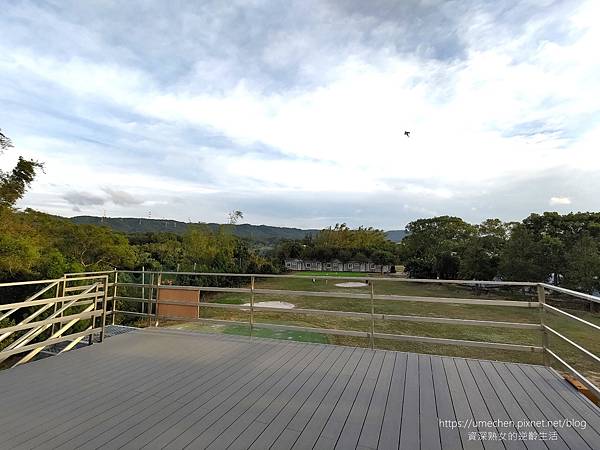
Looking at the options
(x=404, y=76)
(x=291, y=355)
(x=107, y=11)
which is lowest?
(x=291, y=355)

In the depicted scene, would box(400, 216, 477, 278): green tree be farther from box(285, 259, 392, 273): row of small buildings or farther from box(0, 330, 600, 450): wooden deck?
box(0, 330, 600, 450): wooden deck

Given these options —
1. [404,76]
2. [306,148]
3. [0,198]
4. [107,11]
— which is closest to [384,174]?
[306,148]

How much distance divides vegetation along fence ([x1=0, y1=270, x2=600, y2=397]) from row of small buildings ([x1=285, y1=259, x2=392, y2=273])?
10649mm

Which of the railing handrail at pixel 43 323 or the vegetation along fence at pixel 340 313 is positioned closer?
the railing handrail at pixel 43 323

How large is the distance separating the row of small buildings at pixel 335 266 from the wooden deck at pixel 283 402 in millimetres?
26576

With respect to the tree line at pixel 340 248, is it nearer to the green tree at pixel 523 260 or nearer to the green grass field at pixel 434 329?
the green tree at pixel 523 260

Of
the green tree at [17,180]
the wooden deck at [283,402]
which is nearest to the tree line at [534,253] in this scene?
the wooden deck at [283,402]

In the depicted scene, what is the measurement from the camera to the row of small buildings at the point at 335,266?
30000 millimetres

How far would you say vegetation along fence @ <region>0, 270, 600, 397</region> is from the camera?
2.97 m

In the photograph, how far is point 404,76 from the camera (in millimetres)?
6090

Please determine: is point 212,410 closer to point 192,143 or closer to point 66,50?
point 66,50

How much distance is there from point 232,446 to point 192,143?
8701 mm

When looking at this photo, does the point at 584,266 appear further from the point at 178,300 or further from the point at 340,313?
the point at 178,300

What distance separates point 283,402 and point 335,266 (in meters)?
29.6
